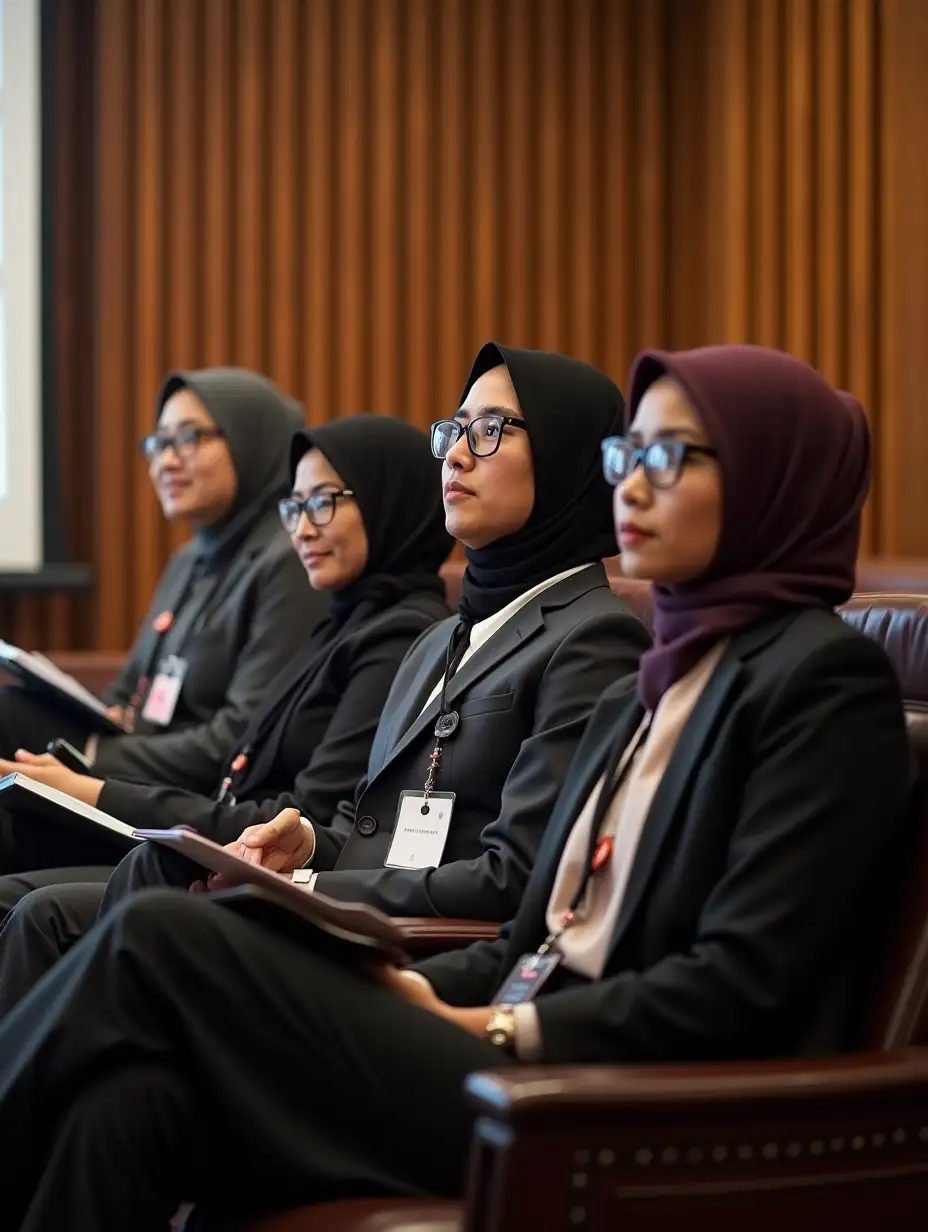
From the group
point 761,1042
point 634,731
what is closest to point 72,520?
point 634,731

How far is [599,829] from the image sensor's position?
6.22ft

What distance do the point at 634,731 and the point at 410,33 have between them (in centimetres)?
412

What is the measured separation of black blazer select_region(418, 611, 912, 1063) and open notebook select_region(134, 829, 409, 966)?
0.18m

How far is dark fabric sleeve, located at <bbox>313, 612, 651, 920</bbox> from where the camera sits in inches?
86.9

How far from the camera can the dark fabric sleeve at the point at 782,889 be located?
63.6 inches

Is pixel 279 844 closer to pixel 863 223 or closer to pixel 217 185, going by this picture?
pixel 863 223

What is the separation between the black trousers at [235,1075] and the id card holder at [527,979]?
0.57ft

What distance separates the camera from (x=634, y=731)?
1.94 m

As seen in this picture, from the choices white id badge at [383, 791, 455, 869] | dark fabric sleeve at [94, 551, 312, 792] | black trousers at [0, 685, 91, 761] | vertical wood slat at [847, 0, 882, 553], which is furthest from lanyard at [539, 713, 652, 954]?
vertical wood slat at [847, 0, 882, 553]

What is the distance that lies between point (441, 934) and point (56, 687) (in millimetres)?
1571

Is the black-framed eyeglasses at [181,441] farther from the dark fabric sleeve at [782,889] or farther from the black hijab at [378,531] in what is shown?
the dark fabric sleeve at [782,889]

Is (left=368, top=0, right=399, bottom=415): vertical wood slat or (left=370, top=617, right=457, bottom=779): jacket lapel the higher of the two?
(left=368, top=0, right=399, bottom=415): vertical wood slat

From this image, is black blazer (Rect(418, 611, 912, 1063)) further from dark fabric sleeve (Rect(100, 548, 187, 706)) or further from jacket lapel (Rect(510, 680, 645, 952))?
dark fabric sleeve (Rect(100, 548, 187, 706))

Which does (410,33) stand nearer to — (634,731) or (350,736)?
(350,736)
